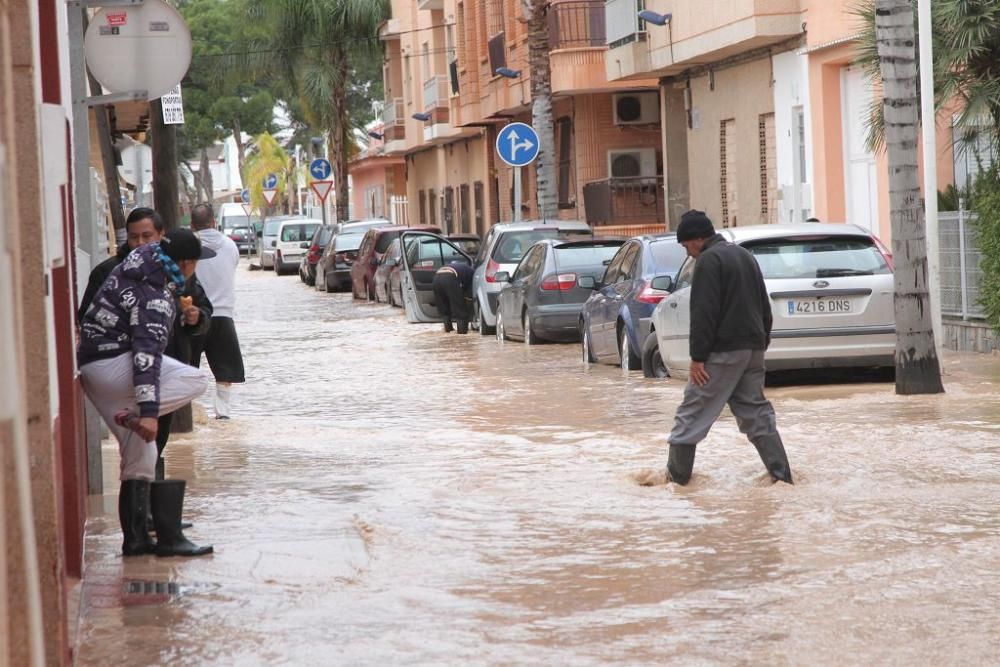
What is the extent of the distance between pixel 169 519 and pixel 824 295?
7.74 meters

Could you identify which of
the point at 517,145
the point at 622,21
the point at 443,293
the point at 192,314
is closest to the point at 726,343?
the point at 192,314

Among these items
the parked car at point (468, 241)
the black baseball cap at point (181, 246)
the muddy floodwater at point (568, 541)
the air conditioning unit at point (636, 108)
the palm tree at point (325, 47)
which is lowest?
the muddy floodwater at point (568, 541)

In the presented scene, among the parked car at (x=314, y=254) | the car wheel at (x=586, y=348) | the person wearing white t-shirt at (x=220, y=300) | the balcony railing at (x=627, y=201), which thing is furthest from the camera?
the parked car at (x=314, y=254)

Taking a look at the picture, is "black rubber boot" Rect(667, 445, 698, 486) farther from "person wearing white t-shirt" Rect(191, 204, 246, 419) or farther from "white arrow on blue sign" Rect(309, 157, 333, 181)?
"white arrow on blue sign" Rect(309, 157, 333, 181)

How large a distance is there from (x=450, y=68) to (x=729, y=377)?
4049 centimetres

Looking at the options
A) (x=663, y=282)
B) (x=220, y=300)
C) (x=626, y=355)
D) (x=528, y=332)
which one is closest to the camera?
(x=220, y=300)

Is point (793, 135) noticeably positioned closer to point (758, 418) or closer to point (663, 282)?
point (663, 282)

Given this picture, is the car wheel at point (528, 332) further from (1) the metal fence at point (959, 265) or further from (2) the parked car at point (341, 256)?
(2) the parked car at point (341, 256)

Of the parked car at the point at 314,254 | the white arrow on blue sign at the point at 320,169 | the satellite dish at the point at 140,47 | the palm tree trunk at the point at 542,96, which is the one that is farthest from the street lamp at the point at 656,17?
the white arrow on blue sign at the point at 320,169

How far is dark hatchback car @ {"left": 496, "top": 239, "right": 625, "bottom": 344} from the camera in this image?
22.0m

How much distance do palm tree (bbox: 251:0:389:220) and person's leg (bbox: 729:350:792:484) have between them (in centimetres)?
→ 4958

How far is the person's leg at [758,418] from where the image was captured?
1032 centimetres

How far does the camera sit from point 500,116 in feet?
145

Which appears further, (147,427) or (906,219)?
(906,219)
